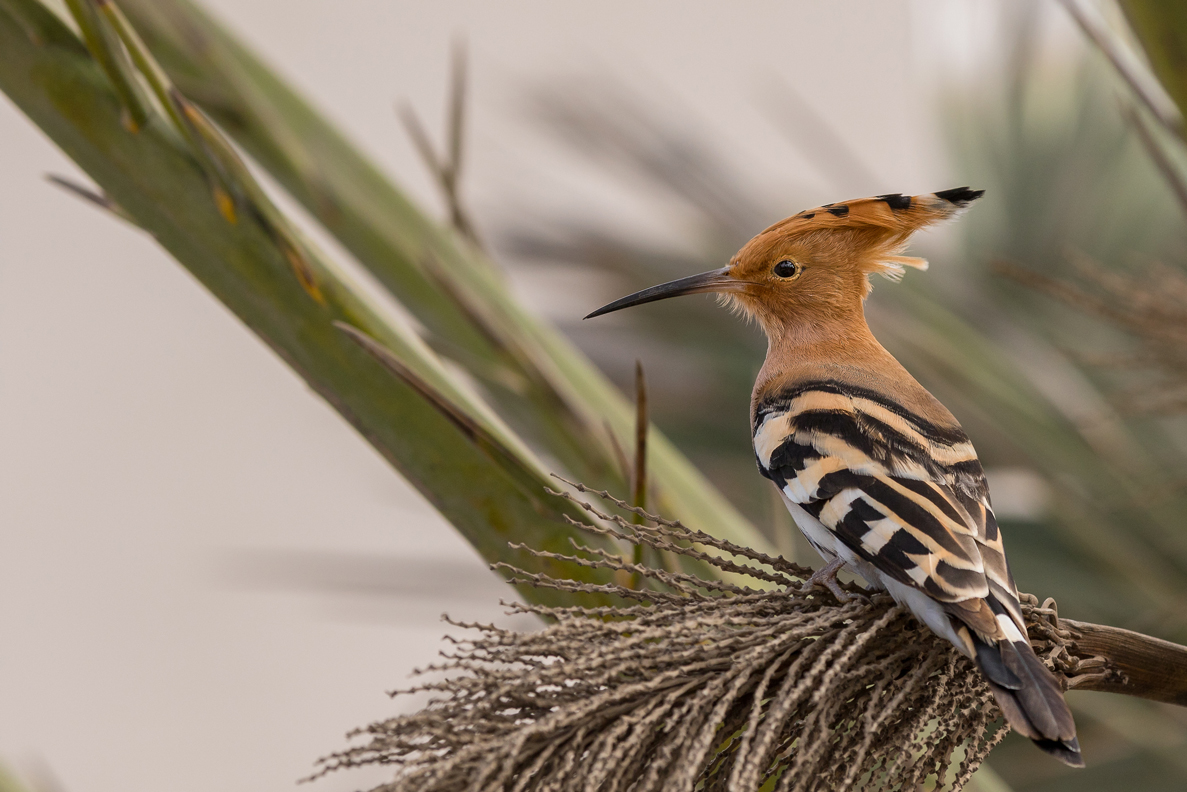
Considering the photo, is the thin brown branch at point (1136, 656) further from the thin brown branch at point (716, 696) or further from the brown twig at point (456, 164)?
the brown twig at point (456, 164)

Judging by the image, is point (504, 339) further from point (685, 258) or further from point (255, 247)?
point (685, 258)

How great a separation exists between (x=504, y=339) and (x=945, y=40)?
145cm

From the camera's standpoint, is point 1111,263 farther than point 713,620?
Yes

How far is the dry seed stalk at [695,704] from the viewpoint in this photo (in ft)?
1.14

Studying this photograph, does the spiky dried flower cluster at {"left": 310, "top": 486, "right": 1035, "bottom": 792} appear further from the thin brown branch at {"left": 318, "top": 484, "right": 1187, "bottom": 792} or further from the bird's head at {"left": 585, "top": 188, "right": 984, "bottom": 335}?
the bird's head at {"left": 585, "top": 188, "right": 984, "bottom": 335}

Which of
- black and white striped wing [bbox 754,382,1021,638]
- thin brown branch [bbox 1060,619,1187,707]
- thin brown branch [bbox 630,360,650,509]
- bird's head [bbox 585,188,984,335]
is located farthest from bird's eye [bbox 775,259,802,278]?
thin brown branch [bbox 1060,619,1187,707]

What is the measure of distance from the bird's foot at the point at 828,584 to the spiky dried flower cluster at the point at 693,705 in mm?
24

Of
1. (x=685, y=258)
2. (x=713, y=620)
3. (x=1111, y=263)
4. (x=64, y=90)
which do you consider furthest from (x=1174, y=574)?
(x=64, y=90)

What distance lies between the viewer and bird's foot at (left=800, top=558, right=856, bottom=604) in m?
0.44

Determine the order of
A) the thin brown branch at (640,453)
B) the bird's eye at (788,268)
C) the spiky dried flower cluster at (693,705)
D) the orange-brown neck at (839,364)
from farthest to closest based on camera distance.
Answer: the bird's eye at (788,268) → the orange-brown neck at (839,364) → the thin brown branch at (640,453) → the spiky dried flower cluster at (693,705)

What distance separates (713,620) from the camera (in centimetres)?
38

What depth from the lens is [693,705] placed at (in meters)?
0.36

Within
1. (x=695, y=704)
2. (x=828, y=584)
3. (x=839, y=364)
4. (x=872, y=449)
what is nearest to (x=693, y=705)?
(x=695, y=704)

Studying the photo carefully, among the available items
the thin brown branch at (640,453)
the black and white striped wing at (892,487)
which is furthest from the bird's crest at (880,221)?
the thin brown branch at (640,453)
